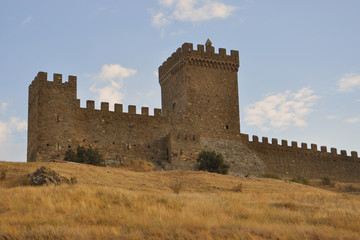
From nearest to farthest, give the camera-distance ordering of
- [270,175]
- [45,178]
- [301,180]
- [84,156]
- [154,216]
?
[154,216] → [45,178] → [84,156] → [270,175] → [301,180]

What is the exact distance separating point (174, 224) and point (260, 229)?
2115 millimetres

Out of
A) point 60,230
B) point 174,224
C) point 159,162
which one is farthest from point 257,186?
point 60,230

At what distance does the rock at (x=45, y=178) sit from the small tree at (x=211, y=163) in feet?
44.7

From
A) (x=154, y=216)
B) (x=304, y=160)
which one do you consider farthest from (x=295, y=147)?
(x=154, y=216)

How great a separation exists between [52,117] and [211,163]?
30.9ft

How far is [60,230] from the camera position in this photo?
1343cm

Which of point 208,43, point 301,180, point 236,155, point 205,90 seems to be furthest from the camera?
point 208,43

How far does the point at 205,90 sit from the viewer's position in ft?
123

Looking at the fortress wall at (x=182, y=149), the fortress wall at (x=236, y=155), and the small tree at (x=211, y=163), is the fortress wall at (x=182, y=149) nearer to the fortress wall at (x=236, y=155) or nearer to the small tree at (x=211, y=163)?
the small tree at (x=211, y=163)

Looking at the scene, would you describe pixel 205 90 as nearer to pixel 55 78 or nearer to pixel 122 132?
pixel 122 132

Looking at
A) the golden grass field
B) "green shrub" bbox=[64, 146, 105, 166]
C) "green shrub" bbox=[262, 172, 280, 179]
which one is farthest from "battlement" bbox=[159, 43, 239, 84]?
the golden grass field

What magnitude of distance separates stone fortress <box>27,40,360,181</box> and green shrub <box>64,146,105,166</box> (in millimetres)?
794

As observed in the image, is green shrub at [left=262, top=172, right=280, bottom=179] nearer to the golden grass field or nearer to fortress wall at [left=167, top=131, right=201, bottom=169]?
fortress wall at [left=167, top=131, right=201, bottom=169]

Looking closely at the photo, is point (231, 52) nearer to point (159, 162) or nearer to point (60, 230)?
point (159, 162)
